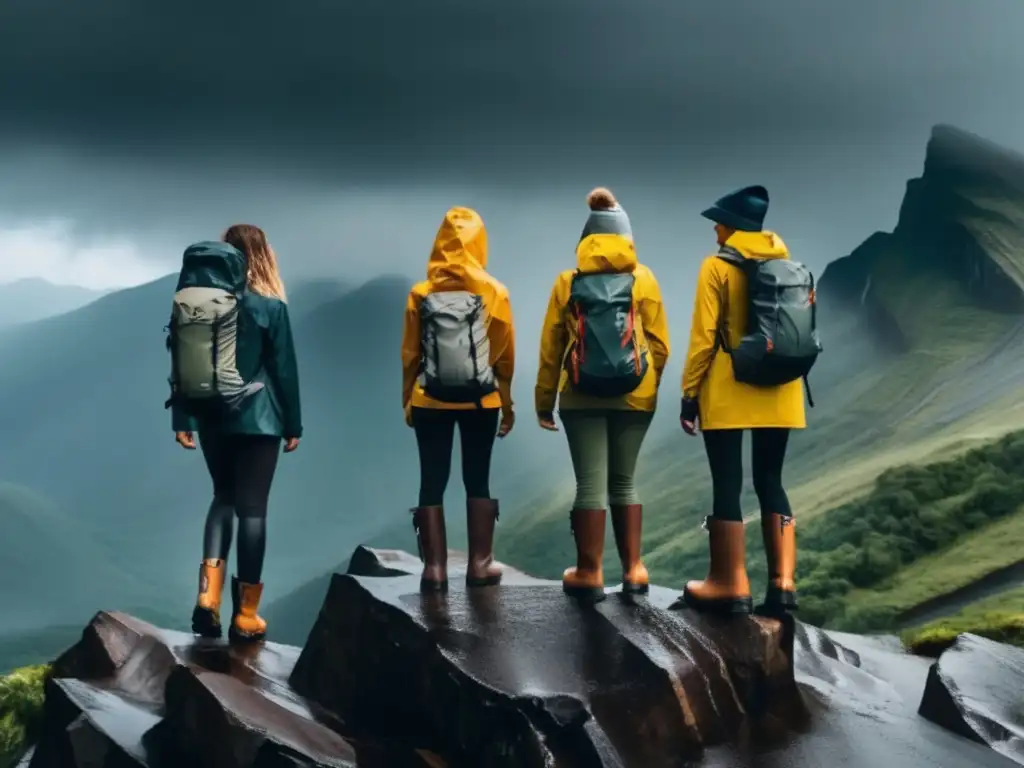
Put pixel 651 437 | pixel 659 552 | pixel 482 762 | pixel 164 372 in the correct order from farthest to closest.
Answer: pixel 164 372
pixel 651 437
pixel 659 552
pixel 482 762

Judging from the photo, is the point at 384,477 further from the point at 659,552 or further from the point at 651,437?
the point at 659,552

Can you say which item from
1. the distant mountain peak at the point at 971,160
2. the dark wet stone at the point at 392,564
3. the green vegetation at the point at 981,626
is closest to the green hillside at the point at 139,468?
the distant mountain peak at the point at 971,160

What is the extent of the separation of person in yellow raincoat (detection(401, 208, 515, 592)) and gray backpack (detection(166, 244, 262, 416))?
1.26m

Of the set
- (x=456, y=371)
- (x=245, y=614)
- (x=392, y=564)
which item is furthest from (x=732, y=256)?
(x=392, y=564)

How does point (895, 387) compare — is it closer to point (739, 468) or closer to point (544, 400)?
point (739, 468)

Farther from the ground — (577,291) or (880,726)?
(577,291)

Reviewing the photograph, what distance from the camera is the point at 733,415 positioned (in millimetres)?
6980

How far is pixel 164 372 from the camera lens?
32875 mm

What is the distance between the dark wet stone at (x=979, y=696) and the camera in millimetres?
6773

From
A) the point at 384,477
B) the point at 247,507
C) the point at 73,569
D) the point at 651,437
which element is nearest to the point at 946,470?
the point at 651,437

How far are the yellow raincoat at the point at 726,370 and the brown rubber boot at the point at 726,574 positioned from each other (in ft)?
2.40

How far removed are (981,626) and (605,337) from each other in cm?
867

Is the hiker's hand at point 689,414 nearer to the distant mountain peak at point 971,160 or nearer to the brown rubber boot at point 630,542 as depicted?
the brown rubber boot at point 630,542

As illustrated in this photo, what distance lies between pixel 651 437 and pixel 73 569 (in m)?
16.7
